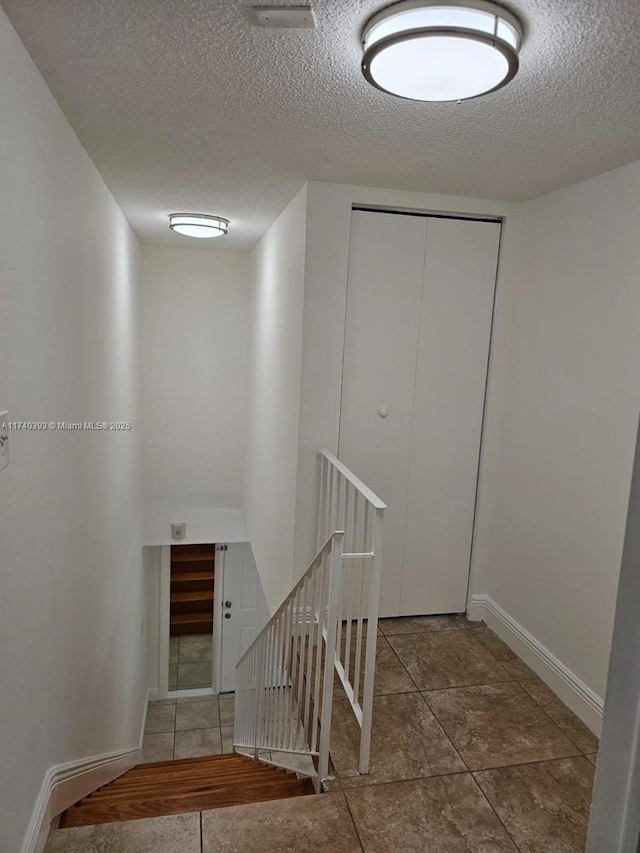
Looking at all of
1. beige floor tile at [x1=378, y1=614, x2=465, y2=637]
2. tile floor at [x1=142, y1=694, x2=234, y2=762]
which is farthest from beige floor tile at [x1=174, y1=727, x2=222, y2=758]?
beige floor tile at [x1=378, y1=614, x2=465, y2=637]

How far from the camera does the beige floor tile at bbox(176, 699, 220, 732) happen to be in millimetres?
5832

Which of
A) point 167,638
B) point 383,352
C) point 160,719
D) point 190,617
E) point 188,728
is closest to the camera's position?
point 383,352

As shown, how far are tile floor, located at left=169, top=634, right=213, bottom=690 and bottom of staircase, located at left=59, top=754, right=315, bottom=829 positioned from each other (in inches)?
138

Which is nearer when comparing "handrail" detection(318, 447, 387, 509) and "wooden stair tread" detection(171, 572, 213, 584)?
"handrail" detection(318, 447, 387, 509)

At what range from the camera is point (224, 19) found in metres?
1.44

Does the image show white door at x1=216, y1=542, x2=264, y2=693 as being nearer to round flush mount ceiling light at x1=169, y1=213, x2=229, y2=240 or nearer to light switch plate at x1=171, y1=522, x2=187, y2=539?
light switch plate at x1=171, y1=522, x2=187, y2=539

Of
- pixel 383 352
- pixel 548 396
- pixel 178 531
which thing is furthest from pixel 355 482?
pixel 178 531

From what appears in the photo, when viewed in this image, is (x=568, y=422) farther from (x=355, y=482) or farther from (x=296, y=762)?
(x=296, y=762)

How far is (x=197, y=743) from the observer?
5566 mm

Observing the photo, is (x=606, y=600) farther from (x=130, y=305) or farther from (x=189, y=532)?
(x=189, y=532)

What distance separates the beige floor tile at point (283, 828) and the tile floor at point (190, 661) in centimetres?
488

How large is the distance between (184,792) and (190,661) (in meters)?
4.51

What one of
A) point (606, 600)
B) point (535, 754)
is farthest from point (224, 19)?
point (535, 754)

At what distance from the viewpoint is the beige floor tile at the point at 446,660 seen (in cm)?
280
